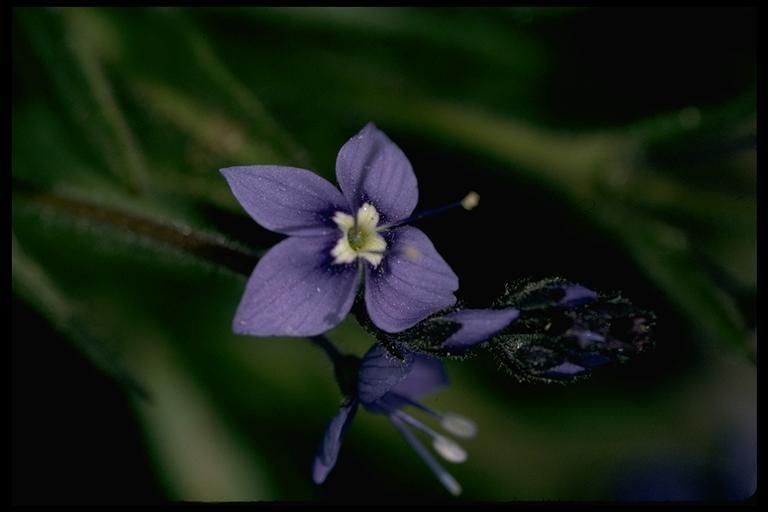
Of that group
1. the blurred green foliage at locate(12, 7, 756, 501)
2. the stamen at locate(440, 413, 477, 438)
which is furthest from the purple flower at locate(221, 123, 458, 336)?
the blurred green foliage at locate(12, 7, 756, 501)

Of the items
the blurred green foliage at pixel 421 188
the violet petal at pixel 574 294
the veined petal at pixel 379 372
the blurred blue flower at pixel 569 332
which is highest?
the violet petal at pixel 574 294

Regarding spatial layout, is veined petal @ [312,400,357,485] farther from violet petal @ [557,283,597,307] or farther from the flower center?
violet petal @ [557,283,597,307]

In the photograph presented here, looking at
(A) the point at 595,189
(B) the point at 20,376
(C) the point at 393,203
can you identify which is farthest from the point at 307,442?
(C) the point at 393,203

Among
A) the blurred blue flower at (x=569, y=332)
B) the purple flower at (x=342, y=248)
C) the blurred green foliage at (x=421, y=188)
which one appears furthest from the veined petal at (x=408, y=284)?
the blurred green foliage at (x=421, y=188)

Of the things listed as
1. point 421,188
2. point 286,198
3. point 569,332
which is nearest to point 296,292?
point 286,198

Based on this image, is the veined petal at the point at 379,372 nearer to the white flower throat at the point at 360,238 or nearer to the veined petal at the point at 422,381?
the white flower throat at the point at 360,238

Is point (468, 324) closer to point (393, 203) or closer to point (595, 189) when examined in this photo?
point (393, 203)
